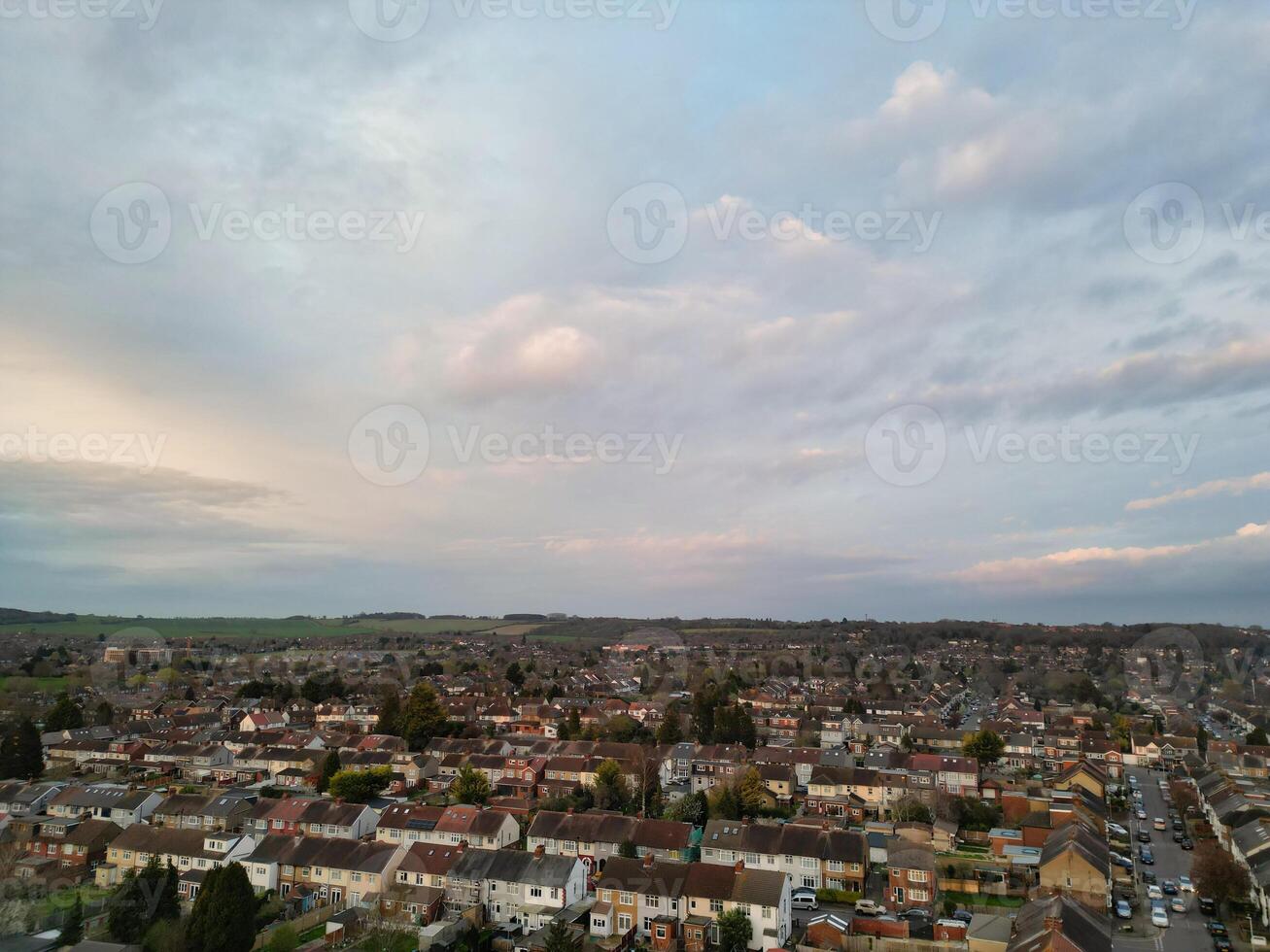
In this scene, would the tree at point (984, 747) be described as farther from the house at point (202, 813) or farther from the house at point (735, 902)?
the house at point (202, 813)

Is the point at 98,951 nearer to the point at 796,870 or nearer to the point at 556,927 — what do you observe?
the point at 556,927

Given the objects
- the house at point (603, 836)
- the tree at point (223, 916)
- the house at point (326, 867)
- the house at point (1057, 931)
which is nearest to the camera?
the house at point (1057, 931)

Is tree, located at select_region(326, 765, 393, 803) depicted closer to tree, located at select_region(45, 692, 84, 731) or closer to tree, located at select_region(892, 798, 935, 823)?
tree, located at select_region(892, 798, 935, 823)

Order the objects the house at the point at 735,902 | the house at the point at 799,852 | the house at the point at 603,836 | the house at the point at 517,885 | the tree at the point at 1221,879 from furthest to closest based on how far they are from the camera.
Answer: the house at the point at 603,836 → the house at the point at 799,852 → the tree at the point at 1221,879 → the house at the point at 517,885 → the house at the point at 735,902

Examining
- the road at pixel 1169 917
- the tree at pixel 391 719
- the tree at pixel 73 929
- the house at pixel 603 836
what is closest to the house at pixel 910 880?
the road at pixel 1169 917

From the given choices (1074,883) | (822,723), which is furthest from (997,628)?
(1074,883)

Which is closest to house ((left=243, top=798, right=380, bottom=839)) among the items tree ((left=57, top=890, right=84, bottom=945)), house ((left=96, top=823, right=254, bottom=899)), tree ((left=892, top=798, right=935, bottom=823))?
house ((left=96, top=823, right=254, bottom=899))
